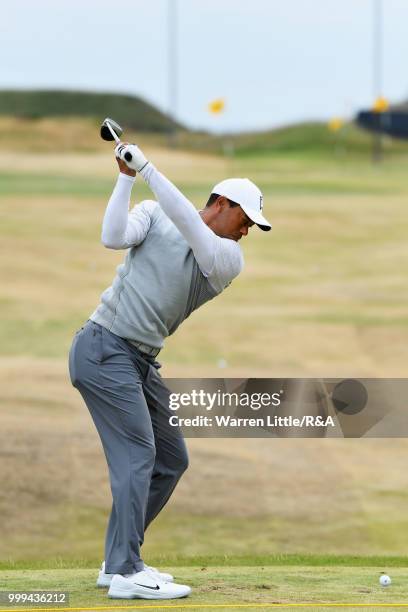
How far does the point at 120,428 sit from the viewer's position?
627 centimetres

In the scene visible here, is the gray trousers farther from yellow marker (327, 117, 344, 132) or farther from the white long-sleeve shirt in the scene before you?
yellow marker (327, 117, 344, 132)

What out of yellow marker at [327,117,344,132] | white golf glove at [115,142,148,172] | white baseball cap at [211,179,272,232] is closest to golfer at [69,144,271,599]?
white baseball cap at [211,179,272,232]

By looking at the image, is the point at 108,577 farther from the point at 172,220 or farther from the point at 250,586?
the point at 172,220

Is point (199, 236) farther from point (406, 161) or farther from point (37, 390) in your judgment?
point (406, 161)

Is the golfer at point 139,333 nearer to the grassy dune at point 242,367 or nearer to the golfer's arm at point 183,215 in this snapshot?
the golfer's arm at point 183,215

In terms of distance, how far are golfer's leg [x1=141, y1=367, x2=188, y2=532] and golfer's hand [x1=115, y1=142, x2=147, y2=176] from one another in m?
1.07

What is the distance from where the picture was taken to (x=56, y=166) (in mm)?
53312

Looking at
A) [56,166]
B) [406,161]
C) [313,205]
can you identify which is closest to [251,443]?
[313,205]

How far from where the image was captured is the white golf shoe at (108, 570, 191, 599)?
617 cm

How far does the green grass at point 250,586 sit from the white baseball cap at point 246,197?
1632mm

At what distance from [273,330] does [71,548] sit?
1213 cm

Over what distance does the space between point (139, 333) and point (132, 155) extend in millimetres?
848

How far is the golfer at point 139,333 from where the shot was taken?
6.13m

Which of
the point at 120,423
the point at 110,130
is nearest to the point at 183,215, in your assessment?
the point at 110,130
